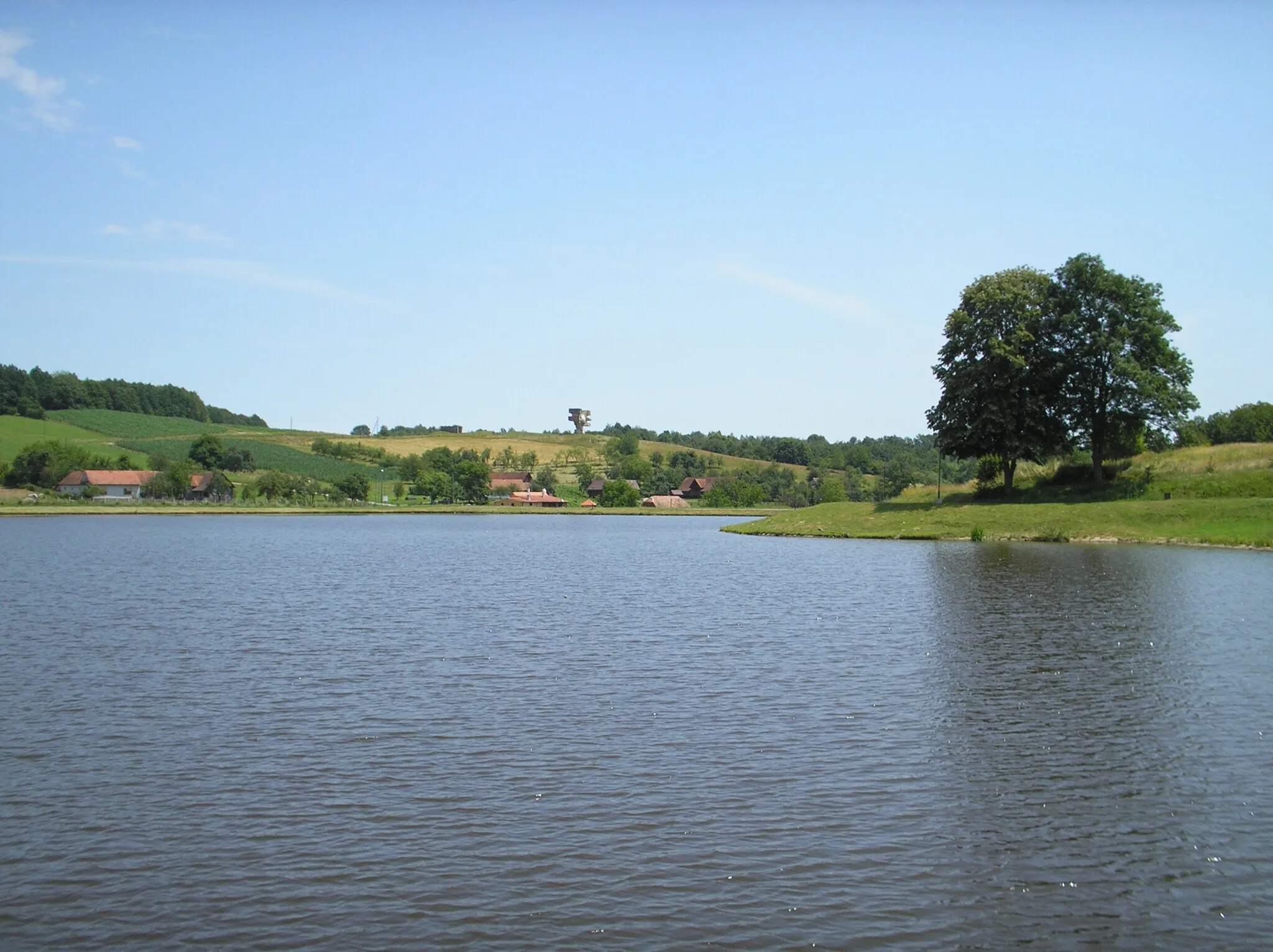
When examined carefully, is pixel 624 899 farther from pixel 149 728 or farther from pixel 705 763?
pixel 149 728

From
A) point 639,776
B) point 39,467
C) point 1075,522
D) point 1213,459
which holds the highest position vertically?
point 39,467

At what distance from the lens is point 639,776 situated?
14688 millimetres

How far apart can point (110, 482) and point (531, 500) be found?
69950 millimetres

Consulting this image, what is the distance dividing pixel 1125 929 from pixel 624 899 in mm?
4836

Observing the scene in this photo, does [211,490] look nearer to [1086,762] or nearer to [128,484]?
[128,484]

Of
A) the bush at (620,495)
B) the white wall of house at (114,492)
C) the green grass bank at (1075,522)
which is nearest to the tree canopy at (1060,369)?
the green grass bank at (1075,522)

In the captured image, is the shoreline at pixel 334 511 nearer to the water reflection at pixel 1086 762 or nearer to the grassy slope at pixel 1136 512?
the grassy slope at pixel 1136 512

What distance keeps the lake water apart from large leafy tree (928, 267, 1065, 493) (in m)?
42.3

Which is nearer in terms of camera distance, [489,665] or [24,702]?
[24,702]

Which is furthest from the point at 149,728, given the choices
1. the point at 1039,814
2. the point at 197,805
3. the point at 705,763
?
the point at 1039,814

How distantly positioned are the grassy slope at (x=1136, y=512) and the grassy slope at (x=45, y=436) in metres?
138

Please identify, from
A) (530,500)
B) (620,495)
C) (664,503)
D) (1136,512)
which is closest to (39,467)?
(530,500)

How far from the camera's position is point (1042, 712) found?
18531 mm

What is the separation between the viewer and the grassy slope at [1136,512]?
5919 cm
